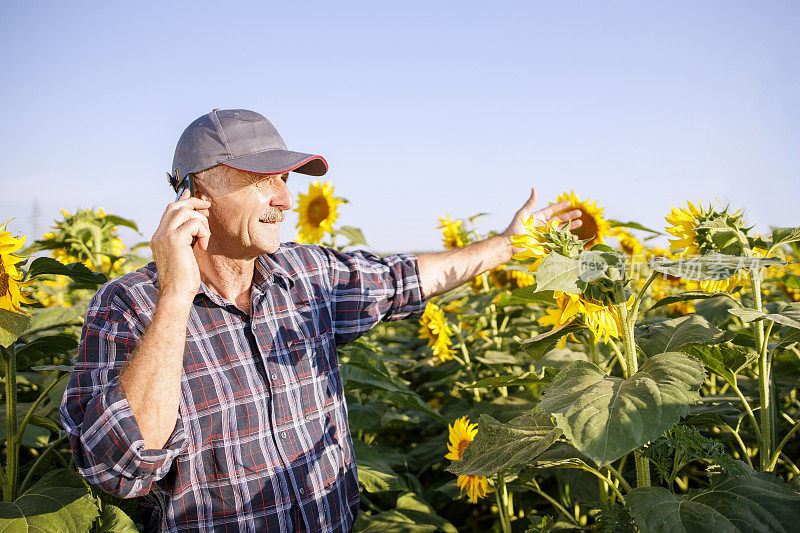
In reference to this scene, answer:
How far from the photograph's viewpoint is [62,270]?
6.95 feet

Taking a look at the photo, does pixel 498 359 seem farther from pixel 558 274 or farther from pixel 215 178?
pixel 558 274

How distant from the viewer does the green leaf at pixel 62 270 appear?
2059mm

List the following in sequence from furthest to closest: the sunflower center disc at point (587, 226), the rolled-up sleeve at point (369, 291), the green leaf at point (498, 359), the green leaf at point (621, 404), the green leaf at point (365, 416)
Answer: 1. the green leaf at point (498, 359)
2. the green leaf at point (365, 416)
3. the sunflower center disc at point (587, 226)
4. the rolled-up sleeve at point (369, 291)
5. the green leaf at point (621, 404)

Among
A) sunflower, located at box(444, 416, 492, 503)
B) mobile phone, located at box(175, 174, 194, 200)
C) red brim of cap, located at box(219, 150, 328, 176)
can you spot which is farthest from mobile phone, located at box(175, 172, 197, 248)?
sunflower, located at box(444, 416, 492, 503)

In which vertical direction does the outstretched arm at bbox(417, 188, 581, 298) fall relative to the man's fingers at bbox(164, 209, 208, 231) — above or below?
below

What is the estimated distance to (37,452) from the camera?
2.63 meters

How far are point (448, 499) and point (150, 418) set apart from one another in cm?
190

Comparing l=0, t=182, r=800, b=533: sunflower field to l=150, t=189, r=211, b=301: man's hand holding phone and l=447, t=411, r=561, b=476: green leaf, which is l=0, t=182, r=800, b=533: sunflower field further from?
l=150, t=189, r=211, b=301: man's hand holding phone

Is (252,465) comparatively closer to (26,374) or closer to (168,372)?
(168,372)

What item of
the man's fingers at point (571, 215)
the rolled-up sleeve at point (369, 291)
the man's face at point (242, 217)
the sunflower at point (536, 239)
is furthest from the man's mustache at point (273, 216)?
the man's fingers at point (571, 215)

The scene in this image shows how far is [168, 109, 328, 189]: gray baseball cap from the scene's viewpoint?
212 centimetres

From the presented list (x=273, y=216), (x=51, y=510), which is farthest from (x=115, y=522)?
(x=273, y=216)

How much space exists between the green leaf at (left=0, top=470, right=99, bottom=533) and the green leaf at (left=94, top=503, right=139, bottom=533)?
7cm

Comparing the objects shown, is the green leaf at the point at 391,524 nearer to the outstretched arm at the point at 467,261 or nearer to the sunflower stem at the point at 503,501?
the sunflower stem at the point at 503,501
